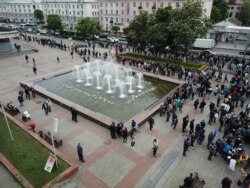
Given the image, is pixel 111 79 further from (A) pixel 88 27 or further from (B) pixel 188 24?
(A) pixel 88 27

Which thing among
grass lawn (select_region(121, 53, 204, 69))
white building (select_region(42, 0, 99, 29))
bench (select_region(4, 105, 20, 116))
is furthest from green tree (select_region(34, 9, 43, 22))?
bench (select_region(4, 105, 20, 116))

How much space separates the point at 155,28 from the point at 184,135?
20796 millimetres

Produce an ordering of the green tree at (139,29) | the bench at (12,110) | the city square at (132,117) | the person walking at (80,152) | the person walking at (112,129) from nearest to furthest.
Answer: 1. the city square at (132,117)
2. the person walking at (80,152)
3. the person walking at (112,129)
4. the bench at (12,110)
5. the green tree at (139,29)

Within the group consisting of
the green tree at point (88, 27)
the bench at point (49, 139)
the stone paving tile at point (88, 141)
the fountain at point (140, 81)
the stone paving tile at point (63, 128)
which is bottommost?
the stone paving tile at point (88, 141)

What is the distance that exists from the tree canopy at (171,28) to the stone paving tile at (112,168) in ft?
72.1

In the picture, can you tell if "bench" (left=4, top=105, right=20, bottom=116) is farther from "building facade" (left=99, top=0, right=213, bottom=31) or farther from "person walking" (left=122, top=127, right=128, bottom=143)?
"building facade" (left=99, top=0, right=213, bottom=31)

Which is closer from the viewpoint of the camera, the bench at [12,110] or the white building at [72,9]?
the bench at [12,110]

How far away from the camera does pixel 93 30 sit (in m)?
50.0

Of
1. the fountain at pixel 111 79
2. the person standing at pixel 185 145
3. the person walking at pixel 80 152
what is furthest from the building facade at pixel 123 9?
the person walking at pixel 80 152

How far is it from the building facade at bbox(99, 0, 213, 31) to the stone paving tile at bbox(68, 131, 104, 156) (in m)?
49.3

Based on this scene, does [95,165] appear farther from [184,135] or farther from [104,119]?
[184,135]

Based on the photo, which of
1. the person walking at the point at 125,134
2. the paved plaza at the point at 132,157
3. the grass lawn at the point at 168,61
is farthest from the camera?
the grass lawn at the point at 168,61

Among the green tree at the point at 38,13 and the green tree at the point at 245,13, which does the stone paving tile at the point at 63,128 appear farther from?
the green tree at the point at 38,13

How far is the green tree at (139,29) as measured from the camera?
115 feet
